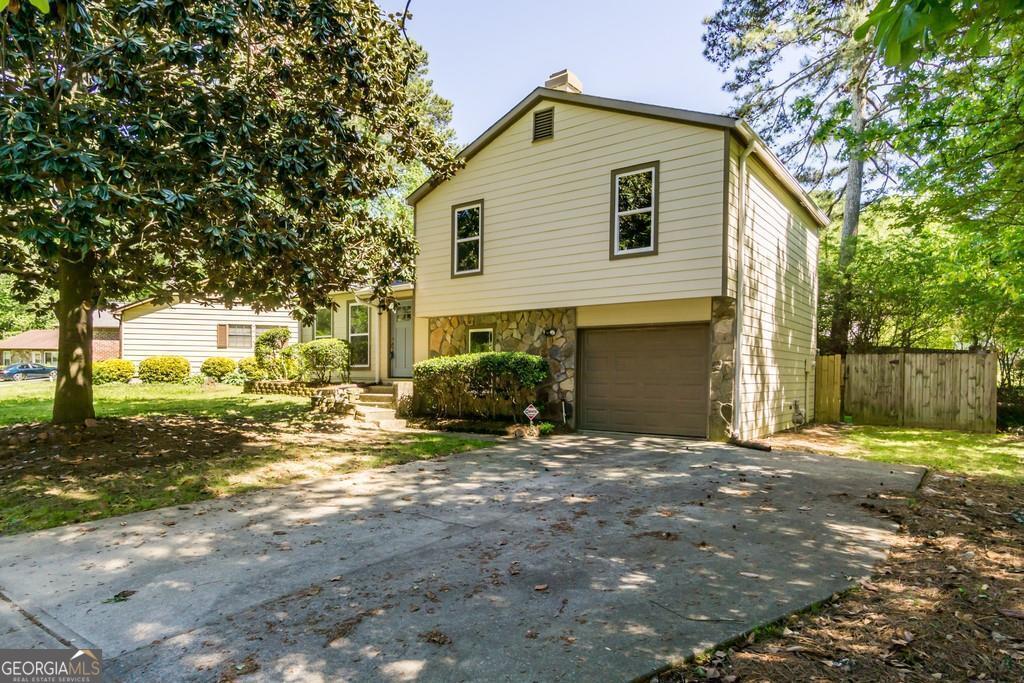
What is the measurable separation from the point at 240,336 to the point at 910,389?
68.9ft

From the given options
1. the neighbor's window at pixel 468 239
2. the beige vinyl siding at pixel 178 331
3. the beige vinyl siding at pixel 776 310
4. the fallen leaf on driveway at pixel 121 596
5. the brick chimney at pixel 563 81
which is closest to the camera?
the fallen leaf on driveway at pixel 121 596

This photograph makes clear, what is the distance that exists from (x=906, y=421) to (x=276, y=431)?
44.0 ft

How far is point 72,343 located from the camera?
320 inches

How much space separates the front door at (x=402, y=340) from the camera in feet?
50.2

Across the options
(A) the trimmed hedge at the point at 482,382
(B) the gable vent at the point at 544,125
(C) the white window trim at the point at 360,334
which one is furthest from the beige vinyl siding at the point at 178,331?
(B) the gable vent at the point at 544,125

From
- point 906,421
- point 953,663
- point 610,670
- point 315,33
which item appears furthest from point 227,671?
point 906,421

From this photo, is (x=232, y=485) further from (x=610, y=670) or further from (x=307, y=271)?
(x=610, y=670)

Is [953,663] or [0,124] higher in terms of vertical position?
[0,124]

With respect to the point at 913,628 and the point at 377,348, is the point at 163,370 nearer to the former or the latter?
the point at 377,348

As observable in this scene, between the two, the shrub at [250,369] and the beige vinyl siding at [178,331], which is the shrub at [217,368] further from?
the beige vinyl siding at [178,331]

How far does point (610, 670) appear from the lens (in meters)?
2.54

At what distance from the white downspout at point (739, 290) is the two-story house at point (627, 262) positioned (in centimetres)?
3

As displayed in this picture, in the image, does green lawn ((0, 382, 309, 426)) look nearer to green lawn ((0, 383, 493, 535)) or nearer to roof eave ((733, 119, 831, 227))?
green lawn ((0, 383, 493, 535))

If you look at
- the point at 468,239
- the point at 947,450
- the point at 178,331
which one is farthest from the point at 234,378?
the point at 947,450
